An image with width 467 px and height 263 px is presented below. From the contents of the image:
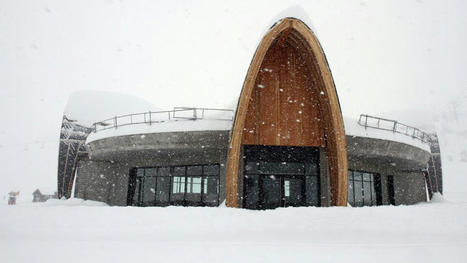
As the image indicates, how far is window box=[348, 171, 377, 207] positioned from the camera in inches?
739

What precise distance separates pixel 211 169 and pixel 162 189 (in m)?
3.24

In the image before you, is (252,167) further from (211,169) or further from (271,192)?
(211,169)

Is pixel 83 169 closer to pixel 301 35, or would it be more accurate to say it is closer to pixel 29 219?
pixel 29 219

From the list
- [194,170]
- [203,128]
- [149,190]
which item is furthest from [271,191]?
[149,190]

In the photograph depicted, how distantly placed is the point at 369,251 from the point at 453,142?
113598 mm

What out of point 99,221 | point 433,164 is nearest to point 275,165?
point 99,221

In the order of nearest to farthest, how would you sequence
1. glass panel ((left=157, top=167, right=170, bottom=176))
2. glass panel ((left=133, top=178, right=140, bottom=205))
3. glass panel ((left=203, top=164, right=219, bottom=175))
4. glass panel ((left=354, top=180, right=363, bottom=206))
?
glass panel ((left=203, top=164, right=219, bottom=175)) < glass panel ((left=157, top=167, right=170, bottom=176)) < glass panel ((left=354, top=180, right=363, bottom=206)) < glass panel ((left=133, top=178, right=140, bottom=205))

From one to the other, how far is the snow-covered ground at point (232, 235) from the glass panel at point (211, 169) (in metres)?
7.96

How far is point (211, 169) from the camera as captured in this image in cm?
1744

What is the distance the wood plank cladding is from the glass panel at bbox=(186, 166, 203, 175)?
4.06m

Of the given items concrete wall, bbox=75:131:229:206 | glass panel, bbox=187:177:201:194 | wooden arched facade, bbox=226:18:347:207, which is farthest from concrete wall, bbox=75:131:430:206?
wooden arched facade, bbox=226:18:347:207

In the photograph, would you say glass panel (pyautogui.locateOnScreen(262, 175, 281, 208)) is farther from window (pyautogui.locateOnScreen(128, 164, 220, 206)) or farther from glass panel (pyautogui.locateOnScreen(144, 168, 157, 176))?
glass panel (pyautogui.locateOnScreen(144, 168, 157, 176))

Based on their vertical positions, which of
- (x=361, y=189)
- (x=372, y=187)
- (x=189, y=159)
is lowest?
(x=361, y=189)

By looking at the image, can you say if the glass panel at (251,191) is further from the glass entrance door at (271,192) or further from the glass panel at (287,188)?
the glass panel at (287,188)
